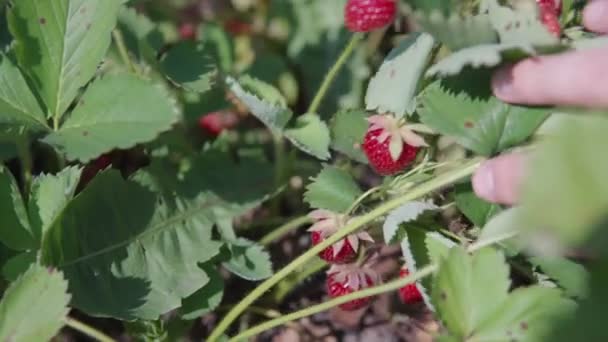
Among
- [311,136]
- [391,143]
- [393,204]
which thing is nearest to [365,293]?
[393,204]

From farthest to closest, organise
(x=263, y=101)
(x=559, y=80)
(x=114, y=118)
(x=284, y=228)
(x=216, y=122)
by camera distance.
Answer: (x=216, y=122)
(x=284, y=228)
(x=263, y=101)
(x=114, y=118)
(x=559, y=80)

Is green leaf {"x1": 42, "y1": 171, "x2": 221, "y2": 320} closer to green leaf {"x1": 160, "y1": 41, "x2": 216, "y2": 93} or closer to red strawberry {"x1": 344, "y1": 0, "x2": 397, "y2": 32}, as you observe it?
green leaf {"x1": 160, "y1": 41, "x2": 216, "y2": 93}

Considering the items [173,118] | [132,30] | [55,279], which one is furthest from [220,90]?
[55,279]

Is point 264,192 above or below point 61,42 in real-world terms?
below

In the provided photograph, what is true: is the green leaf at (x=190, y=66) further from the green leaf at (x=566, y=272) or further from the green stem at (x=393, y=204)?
the green leaf at (x=566, y=272)

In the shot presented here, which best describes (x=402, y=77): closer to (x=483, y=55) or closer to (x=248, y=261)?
(x=483, y=55)

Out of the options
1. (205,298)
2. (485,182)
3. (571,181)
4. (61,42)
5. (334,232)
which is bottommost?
(205,298)

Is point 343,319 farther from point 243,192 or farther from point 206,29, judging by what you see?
point 206,29
